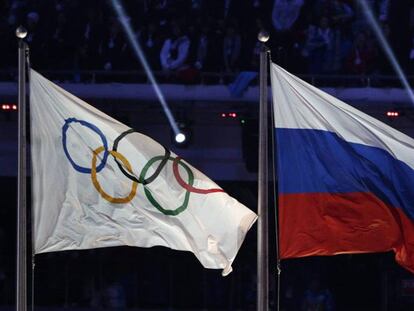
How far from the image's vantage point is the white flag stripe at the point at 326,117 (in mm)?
12047

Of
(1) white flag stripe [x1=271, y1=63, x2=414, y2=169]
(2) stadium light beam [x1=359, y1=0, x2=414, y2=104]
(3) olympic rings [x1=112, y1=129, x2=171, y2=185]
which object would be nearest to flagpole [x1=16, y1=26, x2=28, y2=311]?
(3) olympic rings [x1=112, y1=129, x2=171, y2=185]

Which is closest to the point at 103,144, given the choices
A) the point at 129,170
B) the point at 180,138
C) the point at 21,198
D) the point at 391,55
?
the point at 129,170

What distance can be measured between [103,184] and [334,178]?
82.1 inches

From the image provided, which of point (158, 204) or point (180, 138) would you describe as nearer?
point (158, 204)

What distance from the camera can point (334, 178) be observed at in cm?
1219

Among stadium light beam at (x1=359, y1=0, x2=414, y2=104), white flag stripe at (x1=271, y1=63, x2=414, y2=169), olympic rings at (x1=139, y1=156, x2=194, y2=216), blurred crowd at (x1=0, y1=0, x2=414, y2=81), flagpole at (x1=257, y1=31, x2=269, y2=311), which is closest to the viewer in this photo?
flagpole at (x1=257, y1=31, x2=269, y2=311)

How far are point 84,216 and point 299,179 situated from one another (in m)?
1.98

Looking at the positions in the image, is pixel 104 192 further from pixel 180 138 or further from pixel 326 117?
pixel 180 138

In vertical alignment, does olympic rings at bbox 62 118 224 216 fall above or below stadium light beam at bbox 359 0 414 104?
A: below

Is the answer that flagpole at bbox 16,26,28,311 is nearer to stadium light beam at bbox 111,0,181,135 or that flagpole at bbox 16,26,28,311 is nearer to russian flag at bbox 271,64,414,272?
russian flag at bbox 271,64,414,272

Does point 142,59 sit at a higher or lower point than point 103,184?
higher

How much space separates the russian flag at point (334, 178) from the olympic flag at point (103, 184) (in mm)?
572

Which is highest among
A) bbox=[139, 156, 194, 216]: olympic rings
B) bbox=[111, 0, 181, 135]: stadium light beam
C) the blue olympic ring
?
bbox=[111, 0, 181, 135]: stadium light beam

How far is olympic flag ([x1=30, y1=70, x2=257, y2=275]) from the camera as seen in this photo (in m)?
12.4
